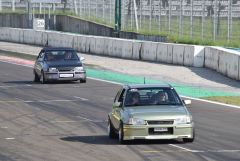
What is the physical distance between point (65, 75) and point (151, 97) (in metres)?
17.7

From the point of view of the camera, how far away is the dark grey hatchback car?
35.9 meters

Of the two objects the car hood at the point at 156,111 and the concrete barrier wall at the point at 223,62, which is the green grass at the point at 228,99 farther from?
the car hood at the point at 156,111

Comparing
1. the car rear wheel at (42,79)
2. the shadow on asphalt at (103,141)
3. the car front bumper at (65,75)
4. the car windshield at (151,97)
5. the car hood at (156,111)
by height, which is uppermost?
the car windshield at (151,97)

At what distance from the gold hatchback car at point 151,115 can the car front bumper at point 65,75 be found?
55.9ft

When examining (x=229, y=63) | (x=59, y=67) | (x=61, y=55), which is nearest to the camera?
(x=59, y=67)

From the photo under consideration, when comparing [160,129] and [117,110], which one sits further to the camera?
[117,110]

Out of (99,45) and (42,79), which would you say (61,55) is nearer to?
(42,79)

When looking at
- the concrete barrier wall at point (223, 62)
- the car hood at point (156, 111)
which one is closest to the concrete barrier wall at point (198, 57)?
the concrete barrier wall at point (223, 62)

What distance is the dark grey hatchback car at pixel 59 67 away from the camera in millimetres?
35938

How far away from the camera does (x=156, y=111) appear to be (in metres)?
17.8

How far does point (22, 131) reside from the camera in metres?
20.9

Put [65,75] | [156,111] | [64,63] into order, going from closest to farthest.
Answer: [156,111]
[65,75]
[64,63]

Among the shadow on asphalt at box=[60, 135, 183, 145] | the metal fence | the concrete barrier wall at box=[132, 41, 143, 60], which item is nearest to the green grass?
the shadow on asphalt at box=[60, 135, 183, 145]

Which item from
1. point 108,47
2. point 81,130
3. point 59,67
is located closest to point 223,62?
point 59,67
